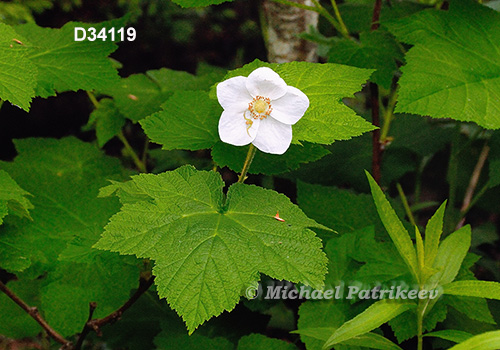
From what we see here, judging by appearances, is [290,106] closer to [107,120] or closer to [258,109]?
[258,109]

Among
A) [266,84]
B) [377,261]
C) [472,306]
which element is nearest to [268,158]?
[266,84]

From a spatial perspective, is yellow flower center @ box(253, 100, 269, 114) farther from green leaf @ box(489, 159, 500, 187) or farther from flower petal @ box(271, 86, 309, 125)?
green leaf @ box(489, 159, 500, 187)

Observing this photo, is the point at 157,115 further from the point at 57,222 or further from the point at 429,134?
the point at 429,134

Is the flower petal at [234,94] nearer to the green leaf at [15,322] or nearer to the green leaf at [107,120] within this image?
the green leaf at [107,120]

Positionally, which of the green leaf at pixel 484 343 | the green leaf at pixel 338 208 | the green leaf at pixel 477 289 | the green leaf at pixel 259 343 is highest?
the green leaf at pixel 477 289

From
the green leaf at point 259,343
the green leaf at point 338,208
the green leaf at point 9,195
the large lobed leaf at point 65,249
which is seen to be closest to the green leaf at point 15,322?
the large lobed leaf at point 65,249
